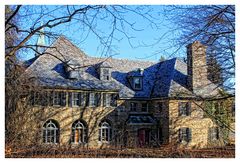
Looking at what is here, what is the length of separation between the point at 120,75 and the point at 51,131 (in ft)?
12.7

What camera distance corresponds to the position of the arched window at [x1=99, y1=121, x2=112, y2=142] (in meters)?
13.5

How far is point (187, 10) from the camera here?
5234mm

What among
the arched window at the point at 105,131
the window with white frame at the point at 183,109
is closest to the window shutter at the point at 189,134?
the window with white frame at the point at 183,109

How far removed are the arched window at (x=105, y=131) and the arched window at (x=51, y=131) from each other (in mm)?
1654

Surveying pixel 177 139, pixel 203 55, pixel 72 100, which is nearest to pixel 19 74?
pixel 203 55

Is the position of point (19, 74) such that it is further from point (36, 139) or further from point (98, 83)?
point (98, 83)

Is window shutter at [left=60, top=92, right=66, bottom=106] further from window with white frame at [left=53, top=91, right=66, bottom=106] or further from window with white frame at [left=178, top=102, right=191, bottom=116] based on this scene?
window with white frame at [left=178, top=102, right=191, bottom=116]

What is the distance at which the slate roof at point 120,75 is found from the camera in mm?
13406

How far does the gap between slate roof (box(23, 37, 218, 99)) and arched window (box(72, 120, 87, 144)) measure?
4.55 feet

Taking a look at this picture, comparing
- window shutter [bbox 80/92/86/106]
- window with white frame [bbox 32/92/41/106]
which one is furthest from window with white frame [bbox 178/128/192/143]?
window with white frame [bbox 32/92/41/106]

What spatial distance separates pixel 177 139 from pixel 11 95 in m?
7.34

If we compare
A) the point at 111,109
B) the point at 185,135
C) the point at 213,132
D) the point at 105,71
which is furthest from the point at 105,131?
the point at 213,132

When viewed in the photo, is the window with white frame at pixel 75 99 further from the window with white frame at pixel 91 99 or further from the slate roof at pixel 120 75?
the window with white frame at pixel 91 99
